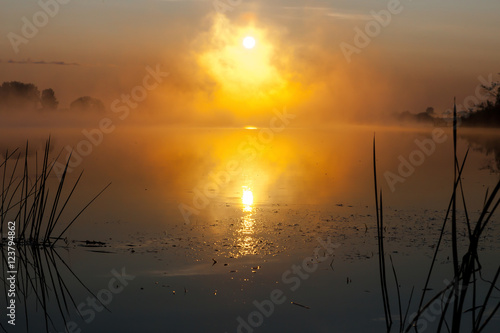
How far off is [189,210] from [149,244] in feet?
6.81

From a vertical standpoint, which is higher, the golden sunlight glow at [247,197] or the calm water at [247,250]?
the golden sunlight glow at [247,197]

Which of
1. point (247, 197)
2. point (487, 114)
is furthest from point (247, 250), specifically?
point (487, 114)

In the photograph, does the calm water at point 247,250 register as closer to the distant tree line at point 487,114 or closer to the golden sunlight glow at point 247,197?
the golden sunlight glow at point 247,197

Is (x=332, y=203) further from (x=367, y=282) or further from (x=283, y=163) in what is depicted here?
(x=283, y=163)

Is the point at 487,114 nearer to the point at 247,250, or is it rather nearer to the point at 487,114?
the point at 487,114

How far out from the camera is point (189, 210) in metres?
8.37

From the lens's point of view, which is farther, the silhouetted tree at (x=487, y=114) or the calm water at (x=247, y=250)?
the silhouetted tree at (x=487, y=114)

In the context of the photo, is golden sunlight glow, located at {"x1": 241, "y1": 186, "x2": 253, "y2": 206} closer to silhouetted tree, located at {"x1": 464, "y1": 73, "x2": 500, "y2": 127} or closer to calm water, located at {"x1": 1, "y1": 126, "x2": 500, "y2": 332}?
calm water, located at {"x1": 1, "y1": 126, "x2": 500, "y2": 332}

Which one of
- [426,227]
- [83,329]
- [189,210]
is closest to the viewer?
[83,329]

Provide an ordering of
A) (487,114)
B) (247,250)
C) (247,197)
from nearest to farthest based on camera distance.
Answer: (247,250) → (247,197) → (487,114)

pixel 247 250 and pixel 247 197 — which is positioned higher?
pixel 247 197

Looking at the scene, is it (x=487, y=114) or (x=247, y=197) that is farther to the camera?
(x=487, y=114)

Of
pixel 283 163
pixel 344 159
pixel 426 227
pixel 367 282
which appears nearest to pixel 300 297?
pixel 367 282

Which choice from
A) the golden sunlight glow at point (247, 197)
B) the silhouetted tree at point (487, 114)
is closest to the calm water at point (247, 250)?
the golden sunlight glow at point (247, 197)
